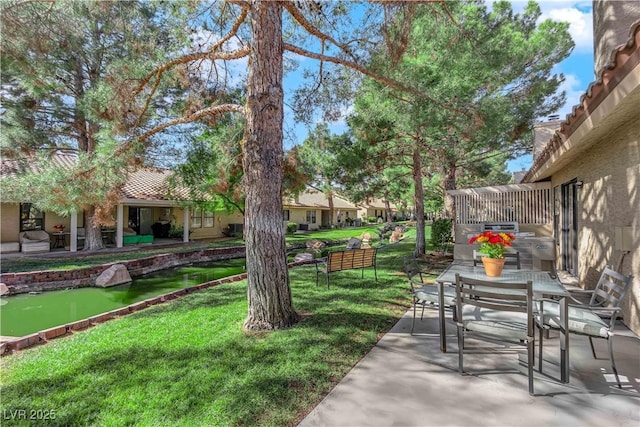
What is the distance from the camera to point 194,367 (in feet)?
11.1

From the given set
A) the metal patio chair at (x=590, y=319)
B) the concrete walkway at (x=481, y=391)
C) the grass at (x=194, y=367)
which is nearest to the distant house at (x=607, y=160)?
the metal patio chair at (x=590, y=319)

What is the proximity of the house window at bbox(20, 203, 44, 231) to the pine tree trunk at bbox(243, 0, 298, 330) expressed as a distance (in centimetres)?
1459

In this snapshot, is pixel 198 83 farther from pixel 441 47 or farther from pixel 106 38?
pixel 106 38

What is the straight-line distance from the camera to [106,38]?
11000 mm

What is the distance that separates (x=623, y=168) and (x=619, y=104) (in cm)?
182

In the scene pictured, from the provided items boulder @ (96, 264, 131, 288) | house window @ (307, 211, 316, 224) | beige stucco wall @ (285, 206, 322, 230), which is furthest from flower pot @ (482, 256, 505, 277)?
→ house window @ (307, 211, 316, 224)

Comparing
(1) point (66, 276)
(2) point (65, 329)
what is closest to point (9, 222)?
(1) point (66, 276)

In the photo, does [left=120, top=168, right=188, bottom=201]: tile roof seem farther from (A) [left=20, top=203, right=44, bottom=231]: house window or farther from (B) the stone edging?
(B) the stone edging

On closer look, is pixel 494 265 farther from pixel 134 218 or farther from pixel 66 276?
pixel 134 218

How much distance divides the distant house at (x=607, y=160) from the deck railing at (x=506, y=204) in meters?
1.85

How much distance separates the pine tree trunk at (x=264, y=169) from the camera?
438 centimetres

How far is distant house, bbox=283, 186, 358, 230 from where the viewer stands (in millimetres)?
29312

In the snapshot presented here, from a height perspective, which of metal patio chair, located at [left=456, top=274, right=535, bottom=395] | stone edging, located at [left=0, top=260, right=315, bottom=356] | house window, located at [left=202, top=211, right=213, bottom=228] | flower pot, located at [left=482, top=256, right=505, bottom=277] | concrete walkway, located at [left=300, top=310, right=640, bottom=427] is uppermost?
house window, located at [left=202, top=211, right=213, bottom=228]

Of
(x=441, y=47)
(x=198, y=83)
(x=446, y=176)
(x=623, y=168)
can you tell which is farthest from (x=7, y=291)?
(x=446, y=176)
